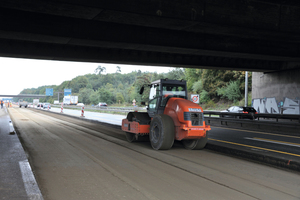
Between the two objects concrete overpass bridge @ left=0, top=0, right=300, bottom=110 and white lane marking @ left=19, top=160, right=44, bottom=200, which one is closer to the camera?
white lane marking @ left=19, top=160, right=44, bottom=200

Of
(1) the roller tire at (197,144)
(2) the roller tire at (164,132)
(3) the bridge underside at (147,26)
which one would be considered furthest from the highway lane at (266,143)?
(3) the bridge underside at (147,26)

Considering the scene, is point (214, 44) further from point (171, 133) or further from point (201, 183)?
point (201, 183)

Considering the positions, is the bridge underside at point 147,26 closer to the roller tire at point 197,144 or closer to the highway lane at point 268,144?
the roller tire at point 197,144

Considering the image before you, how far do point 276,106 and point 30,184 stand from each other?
26.0 m

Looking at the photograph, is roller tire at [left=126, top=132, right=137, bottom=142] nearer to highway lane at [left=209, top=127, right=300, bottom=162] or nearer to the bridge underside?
highway lane at [left=209, top=127, right=300, bottom=162]

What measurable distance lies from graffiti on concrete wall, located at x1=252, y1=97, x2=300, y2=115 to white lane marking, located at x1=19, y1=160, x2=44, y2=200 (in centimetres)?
2393

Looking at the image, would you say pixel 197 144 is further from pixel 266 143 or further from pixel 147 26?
pixel 147 26

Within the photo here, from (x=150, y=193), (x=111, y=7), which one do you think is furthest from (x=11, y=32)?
(x=150, y=193)

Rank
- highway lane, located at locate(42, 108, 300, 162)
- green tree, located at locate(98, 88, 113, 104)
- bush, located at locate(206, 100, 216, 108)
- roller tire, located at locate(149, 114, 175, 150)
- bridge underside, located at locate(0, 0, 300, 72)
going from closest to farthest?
highway lane, located at locate(42, 108, 300, 162) < roller tire, located at locate(149, 114, 175, 150) < bridge underside, located at locate(0, 0, 300, 72) < bush, located at locate(206, 100, 216, 108) < green tree, located at locate(98, 88, 113, 104)

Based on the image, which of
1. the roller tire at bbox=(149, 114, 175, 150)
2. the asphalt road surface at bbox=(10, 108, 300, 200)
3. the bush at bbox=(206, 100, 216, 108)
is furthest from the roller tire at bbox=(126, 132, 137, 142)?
the bush at bbox=(206, 100, 216, 108)

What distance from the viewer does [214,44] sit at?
16156 millimetres

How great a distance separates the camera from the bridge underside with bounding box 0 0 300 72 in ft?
32.5

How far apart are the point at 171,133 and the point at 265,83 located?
22.0 metres

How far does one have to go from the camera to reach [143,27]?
47.4 ft
